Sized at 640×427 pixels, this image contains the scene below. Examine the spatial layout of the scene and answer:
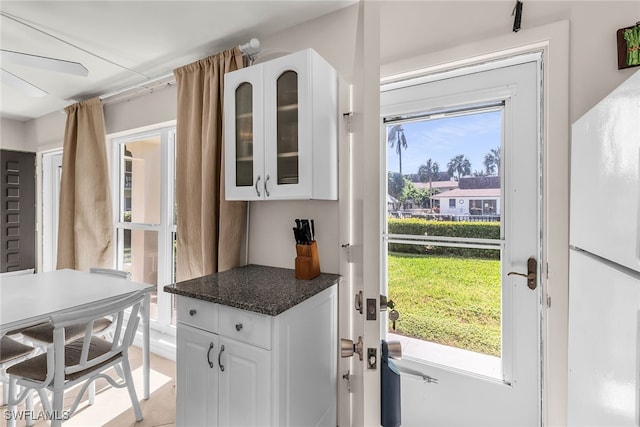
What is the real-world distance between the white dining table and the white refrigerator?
2.14m

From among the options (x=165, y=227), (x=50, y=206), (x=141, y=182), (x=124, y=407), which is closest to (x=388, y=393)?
(x=124, y=407)

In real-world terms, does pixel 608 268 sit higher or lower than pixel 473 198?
lower

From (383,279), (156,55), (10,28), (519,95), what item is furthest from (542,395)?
(10,28)

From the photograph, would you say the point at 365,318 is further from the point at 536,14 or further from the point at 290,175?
the point at 536,14

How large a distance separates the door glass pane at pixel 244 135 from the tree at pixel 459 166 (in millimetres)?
1080

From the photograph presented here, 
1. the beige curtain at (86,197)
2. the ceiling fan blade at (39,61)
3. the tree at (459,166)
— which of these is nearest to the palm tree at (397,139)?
the tree at (459,166)

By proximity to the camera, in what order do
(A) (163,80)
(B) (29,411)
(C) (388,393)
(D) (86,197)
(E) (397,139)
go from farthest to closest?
(D) (86,197) < (A) (163,80) < (B) (29,411) < (E) (397,139) < (C) (388,393)

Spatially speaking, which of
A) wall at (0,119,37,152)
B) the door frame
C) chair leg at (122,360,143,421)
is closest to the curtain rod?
the door frame

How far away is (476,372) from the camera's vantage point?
1446 mm

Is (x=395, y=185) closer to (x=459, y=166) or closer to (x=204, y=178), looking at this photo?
(x=459, y=166)

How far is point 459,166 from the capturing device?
1.47 metres

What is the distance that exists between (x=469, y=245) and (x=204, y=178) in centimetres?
167

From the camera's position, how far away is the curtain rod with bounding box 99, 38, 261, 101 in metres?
1.83

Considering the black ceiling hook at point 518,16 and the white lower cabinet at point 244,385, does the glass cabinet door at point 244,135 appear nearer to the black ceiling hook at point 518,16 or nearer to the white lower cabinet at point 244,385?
the white lower cabinet at point 244,385
